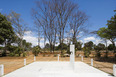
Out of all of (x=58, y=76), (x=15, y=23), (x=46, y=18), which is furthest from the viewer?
(x=46, y=18)

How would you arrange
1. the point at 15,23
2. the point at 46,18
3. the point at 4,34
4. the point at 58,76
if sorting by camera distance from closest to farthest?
the point at 58,76
the point at 4,34
the point at 15,23
the point at 46,18

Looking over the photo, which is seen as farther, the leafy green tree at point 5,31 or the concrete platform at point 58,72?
the leafy green tree at point 5,31

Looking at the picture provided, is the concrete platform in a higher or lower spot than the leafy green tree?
lower

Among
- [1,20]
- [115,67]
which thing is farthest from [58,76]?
[1,20]

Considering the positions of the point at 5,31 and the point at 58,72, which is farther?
the point at 5,31

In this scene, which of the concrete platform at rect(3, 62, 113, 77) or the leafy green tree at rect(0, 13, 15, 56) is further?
the leafy green tree at rect(0, 13, 15, 56)

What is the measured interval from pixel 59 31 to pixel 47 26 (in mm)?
3595

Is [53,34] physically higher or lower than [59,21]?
lower

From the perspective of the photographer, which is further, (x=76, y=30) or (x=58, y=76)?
(x=76, y=30)

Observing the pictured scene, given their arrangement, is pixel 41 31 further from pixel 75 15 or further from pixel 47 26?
pixel 75 15

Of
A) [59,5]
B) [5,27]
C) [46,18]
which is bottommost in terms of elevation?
[5,27]

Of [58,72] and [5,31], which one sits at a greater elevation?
[5,31]

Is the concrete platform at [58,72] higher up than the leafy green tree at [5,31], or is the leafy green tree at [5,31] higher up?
the leafy green tree at [5,31]

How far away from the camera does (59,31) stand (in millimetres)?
26172
